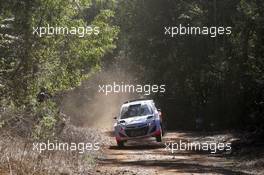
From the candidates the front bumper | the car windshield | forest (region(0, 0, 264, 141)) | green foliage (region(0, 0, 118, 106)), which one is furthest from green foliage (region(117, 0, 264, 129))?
green foliage (region(0, 0, 118, 106))

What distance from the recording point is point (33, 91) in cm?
1511

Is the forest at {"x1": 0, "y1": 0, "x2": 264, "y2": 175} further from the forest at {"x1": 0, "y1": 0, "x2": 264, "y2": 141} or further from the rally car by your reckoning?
the rally car

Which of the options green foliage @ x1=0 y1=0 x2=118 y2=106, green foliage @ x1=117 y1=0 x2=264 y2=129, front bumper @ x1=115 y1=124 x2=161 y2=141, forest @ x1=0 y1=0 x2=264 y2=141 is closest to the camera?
green foliage @ x1=0 y1=0 x2=118 y2=106

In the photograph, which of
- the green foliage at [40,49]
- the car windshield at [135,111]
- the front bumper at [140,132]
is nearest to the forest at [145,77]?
the green foliage at [40,49]

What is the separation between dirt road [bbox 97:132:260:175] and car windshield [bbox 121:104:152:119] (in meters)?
1.32

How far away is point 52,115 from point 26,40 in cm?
208

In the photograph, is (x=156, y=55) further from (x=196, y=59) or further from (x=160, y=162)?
(x=160, y=162)

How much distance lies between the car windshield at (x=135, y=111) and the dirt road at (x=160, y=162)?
1320mm

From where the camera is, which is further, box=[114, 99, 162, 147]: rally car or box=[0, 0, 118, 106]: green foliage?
box=[114, 99, 162, 147]: rally car

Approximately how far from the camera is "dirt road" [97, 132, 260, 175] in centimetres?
1434

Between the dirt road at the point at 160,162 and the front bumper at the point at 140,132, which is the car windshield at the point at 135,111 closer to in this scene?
the front bumper at the point at 140,132

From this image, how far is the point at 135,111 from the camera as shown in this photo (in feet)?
75.5

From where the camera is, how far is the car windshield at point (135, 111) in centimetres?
2275

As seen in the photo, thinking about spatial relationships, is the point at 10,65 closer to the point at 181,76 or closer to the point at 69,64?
the point at 69,64
